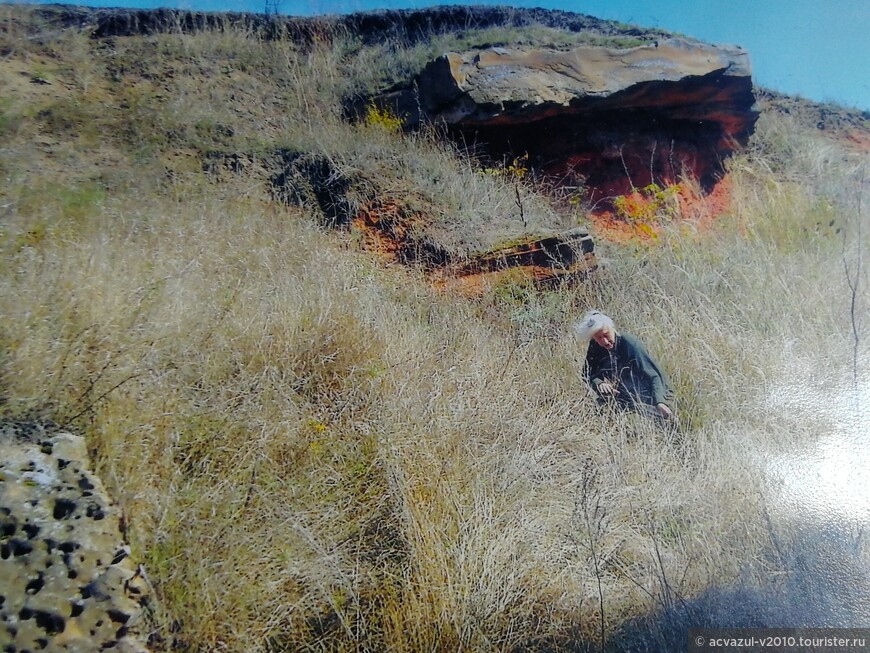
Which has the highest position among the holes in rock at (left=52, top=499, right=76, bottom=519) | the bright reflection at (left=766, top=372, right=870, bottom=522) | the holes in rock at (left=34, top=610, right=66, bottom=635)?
the bright reflection at (left=766, top=372, right=870, bottom=522)

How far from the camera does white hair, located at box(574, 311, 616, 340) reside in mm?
4285

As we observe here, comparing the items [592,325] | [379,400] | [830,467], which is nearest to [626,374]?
[592,325]

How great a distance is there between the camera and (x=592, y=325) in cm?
436

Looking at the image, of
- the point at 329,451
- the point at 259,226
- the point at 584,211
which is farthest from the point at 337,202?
the point at 329,451

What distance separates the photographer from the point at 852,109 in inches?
437

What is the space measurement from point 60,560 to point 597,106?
7.28 metres

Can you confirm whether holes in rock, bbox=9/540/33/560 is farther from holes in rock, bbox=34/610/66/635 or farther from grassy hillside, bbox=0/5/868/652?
grassy hillside, bbox=0/5/868/652

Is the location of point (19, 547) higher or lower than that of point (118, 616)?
higher

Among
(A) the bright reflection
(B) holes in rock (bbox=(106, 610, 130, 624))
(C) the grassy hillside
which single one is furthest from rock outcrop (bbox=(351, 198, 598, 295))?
(B) holes in rock (bbox=(106, 610, 130, 624))

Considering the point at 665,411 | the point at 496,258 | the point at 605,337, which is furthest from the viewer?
the point at 496,258

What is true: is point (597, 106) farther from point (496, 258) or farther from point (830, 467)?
point (830, 467)

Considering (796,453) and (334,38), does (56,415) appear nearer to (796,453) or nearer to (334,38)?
(796,453)

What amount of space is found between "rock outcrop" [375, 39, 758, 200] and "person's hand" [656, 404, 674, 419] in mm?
4608

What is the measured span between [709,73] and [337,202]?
4888 mm
